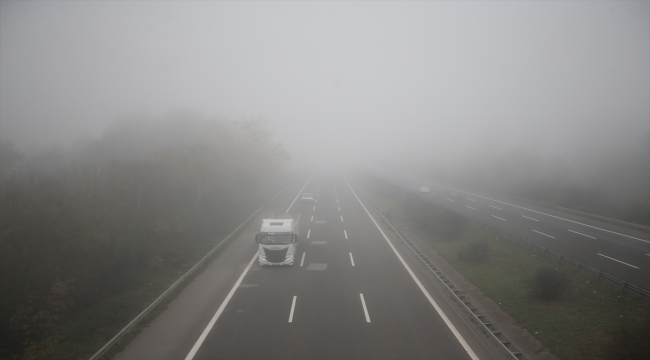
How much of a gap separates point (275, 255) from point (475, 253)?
11.7 metres

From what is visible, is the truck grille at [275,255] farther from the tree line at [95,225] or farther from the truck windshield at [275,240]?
the tree line at [95,225]

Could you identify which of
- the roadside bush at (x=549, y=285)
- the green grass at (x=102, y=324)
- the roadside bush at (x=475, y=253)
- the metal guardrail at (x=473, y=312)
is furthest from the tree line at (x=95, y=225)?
the roadside bush at (x=549, y=285)

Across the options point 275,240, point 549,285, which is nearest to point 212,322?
point 275,240

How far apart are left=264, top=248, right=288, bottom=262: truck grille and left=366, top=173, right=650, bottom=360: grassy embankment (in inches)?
380

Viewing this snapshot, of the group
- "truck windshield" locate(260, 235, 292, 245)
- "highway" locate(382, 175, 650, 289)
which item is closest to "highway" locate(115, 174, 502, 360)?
"truck windshield" locate(260, 235, 292, 245)

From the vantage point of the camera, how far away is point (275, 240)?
18.9m

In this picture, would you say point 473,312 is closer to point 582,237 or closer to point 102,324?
point 102,324

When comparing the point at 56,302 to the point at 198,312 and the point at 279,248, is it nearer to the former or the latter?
the point at 198,312

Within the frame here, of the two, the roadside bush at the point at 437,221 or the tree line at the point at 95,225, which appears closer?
the tree line at the point at 95,225

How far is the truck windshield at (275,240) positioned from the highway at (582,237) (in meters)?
16.4

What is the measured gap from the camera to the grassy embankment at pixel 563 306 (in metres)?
9.77

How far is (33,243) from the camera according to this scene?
52.6 feet

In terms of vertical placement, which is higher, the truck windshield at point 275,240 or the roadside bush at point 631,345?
the truck windshield at point 275,240

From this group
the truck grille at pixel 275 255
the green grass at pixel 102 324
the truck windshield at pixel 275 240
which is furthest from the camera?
the truck windshield at pixel 275 240
